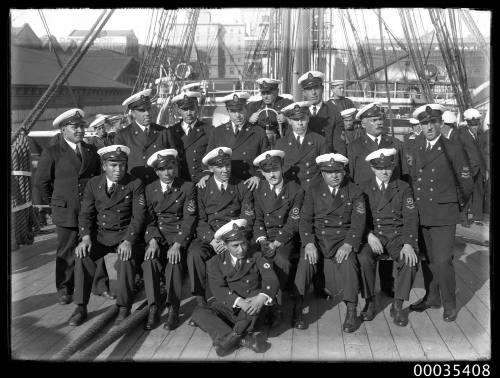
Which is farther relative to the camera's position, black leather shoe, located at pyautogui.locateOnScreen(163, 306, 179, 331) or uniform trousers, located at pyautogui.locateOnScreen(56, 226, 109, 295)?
uniform trousers, located at pyautogui.locateOnScreen(56, 226, 109, 295)

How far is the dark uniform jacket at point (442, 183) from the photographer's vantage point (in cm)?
487

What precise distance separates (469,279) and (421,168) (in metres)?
1.61

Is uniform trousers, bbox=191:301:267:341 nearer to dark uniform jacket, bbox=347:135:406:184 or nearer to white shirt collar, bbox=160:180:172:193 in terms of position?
white shirt collar, bbox=160:180:172:193

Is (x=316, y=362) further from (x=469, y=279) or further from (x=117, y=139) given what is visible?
(x=117, y=139)

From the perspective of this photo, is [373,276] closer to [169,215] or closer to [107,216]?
[169,215]

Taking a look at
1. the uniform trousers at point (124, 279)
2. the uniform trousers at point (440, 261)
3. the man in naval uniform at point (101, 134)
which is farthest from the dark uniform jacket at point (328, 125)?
the man in naval uniform at point (101, 134)

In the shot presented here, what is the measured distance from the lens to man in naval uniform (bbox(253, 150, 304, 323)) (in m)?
4.96

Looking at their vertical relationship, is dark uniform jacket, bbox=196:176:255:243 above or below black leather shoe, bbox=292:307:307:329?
above

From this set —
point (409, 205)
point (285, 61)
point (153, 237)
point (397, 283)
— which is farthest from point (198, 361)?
point (285, 61)

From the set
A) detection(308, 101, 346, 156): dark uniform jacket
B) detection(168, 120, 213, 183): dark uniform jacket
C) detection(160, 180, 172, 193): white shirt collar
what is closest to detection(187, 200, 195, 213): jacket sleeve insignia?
detection(160, 180, 172, 193): white shirt collar

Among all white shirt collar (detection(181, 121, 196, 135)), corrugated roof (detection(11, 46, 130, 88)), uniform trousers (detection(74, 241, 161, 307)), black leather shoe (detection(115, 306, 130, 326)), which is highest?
corrugated roof (detection(11, 46, 130, 88))

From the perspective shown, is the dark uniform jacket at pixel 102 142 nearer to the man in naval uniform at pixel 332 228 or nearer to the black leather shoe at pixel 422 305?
the man in naval uniform at pixel 332 228

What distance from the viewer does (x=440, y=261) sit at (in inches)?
191

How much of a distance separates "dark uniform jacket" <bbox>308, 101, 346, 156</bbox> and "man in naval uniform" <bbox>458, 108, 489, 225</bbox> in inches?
49.5
